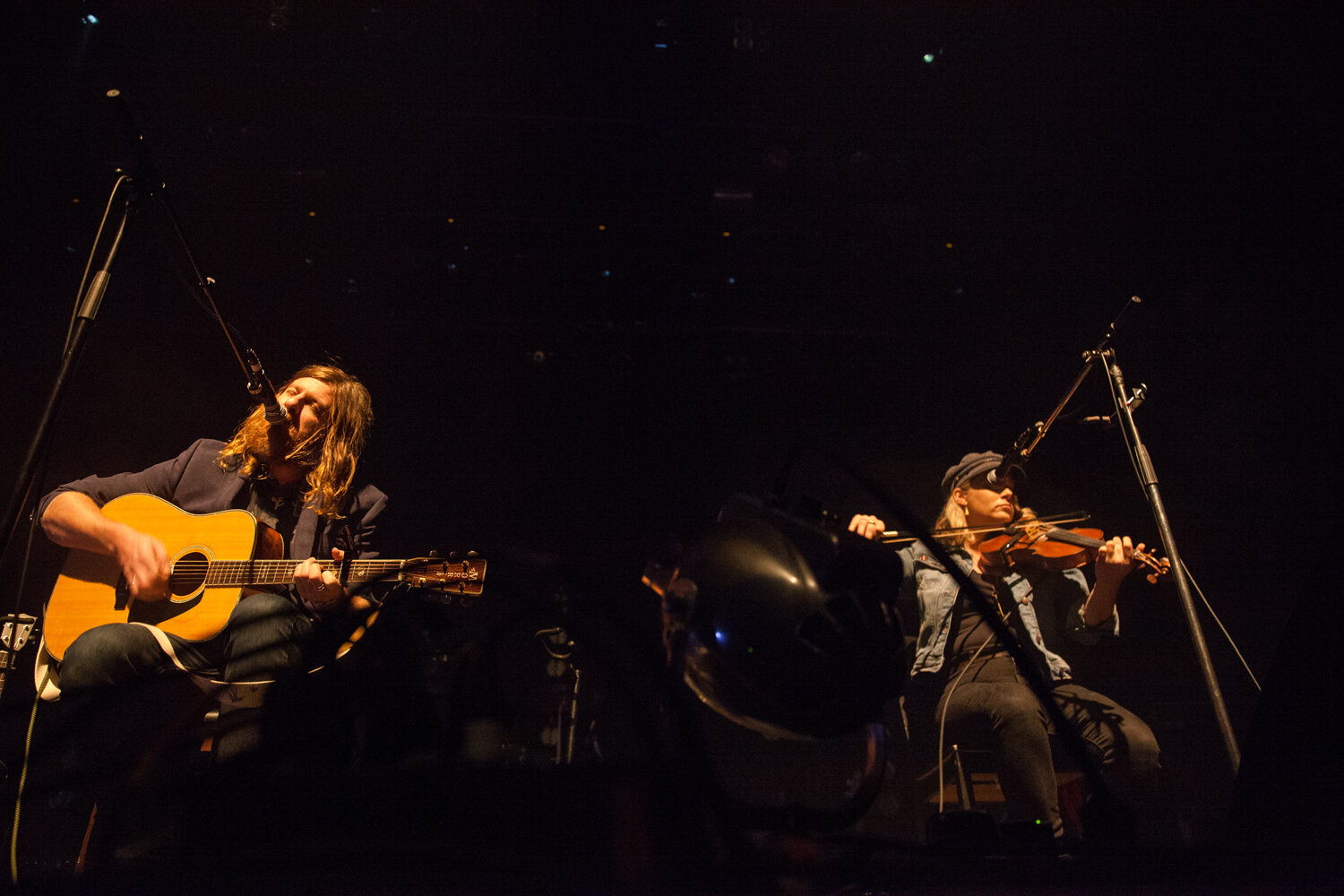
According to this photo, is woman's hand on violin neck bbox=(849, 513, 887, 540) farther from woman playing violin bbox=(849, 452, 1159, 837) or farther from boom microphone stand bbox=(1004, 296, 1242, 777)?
boom microphone stand bbox=(1004, 296, 1242, 777)

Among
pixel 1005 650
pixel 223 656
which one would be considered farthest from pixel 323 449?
pixel 1005 650

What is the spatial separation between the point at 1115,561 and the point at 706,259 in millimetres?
2294

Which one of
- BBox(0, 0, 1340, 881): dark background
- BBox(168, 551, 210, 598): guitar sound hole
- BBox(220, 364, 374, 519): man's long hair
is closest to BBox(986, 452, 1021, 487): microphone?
BBox(0, 0, 1340, 881): dark background

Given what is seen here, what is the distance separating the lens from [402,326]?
3398mm

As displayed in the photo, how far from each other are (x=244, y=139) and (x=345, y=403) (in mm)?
1438

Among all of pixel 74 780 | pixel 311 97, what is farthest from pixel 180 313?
pixel 74 780

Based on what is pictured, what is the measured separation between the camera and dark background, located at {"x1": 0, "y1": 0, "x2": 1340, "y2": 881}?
2682 mm

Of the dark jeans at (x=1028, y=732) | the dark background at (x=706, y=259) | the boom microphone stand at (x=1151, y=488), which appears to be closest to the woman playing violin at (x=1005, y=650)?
the dark jeans at (x=1028, y=732)

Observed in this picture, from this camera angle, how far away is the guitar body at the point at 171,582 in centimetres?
Answer: 191

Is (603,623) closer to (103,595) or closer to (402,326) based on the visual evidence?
(103,595)

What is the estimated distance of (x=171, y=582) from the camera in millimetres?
1982

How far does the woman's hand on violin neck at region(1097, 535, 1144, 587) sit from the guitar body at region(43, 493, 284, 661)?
311cm

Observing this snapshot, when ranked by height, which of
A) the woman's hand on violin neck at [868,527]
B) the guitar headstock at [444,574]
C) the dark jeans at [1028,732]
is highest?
the woman's hand on violin neck at [868,527]

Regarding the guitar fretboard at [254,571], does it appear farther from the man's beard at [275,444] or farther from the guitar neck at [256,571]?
the man's beard at [275,444]
